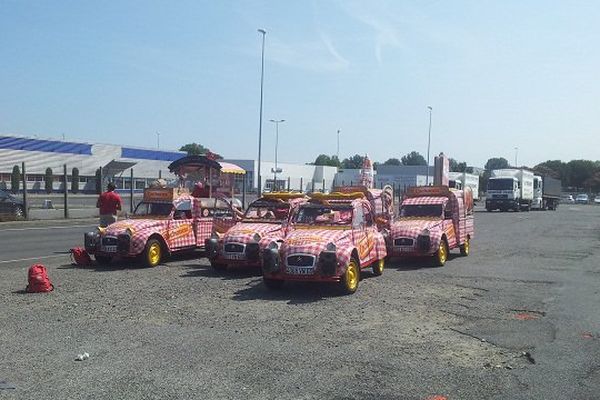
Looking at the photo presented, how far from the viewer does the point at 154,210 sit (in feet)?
49.3

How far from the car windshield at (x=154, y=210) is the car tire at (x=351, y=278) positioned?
5.85 metres

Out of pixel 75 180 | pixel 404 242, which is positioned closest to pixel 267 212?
pixel 404 242

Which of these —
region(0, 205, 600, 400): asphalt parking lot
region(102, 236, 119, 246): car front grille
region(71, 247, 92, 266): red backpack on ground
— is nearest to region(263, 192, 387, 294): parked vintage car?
region(0, 205, 600, 400): asphalt parking lot

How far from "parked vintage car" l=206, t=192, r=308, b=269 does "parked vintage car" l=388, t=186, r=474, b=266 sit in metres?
2.81

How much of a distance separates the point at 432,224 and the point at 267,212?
Answer: 4180 millimetres

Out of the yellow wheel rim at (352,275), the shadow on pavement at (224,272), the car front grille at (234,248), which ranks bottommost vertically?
the shadow on pavement at (224,272)

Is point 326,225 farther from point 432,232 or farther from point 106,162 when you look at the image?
point 106,162

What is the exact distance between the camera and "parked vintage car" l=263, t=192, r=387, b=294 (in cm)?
1022

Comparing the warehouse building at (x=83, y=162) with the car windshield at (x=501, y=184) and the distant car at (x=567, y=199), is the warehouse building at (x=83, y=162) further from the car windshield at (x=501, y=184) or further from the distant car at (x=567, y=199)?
the distant car at (x=567, y=199)

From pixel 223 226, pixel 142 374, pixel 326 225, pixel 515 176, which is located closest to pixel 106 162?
pixel 515 176

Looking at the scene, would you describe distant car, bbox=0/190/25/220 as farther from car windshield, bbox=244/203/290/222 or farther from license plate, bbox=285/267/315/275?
license plate, bbox=285/267/315/275

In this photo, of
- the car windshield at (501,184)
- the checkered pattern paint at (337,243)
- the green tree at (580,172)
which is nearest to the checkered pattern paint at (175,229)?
the checkered pattern paint at (337,243)

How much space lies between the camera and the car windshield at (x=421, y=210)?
53.1 feet

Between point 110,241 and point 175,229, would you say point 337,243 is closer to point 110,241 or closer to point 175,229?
point 175,229
